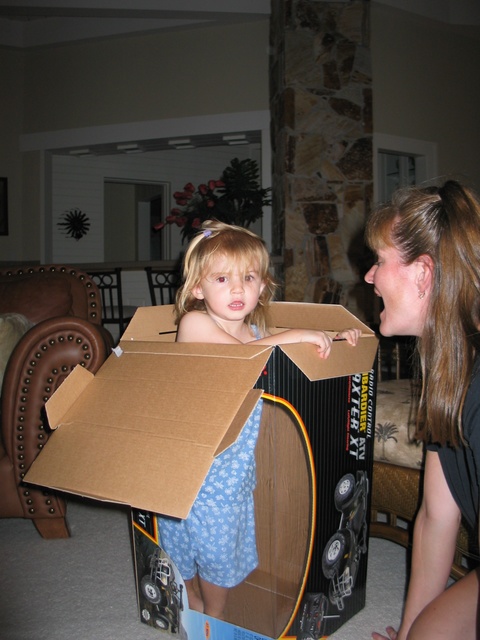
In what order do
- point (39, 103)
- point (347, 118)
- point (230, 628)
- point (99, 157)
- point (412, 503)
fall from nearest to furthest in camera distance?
point (230, 628) < point (412, 503) < point (347, 118) < point (39, 103) < point (99, 157)

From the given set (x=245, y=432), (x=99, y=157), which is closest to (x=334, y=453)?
(x=245, y=432)

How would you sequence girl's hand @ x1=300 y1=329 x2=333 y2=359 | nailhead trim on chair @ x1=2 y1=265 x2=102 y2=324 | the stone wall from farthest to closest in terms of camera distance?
the stone wall
nailhead trim on chair @ x1=2 y1=265 x2=102 y2=324
girl's hand @ x1=300 y1=329 x2=333 y2=359

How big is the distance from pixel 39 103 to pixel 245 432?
617 cm

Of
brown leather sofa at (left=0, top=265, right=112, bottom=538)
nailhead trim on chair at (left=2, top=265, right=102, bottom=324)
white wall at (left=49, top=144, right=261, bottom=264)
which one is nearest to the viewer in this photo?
brown leather sofa at (left=0, top=265, right=112, bottom=538)

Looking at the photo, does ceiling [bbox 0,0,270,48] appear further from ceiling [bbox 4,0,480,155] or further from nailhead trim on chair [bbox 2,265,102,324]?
A: nailhead trim on chair [bbox 2,265,102,324]

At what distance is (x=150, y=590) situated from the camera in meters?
1.28

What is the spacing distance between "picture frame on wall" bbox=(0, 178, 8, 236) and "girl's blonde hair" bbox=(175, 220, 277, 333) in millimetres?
5416

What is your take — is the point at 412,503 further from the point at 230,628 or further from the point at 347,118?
the point at 347,118

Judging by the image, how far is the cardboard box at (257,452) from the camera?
0.90 meters

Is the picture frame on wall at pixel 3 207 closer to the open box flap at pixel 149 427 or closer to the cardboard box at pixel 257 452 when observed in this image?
the cardboard box at pixel 257 452

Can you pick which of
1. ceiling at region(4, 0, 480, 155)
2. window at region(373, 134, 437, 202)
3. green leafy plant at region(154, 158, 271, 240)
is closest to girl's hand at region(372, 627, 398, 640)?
green leafy plant at region(154, 158, 271, 240)

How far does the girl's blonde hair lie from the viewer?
141 cm

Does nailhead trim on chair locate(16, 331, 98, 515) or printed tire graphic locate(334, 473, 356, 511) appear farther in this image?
nailhead trim on chair locate(16, 331, 98, 515)

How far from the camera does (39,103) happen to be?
20.6 ft
